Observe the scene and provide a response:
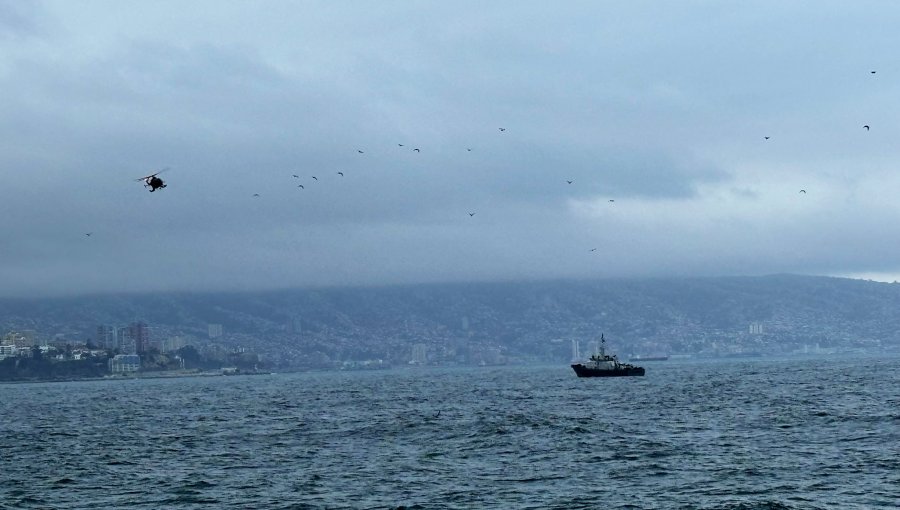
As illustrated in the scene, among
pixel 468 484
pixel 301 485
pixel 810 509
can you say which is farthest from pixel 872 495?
pixel 301 485

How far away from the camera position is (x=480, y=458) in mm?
79938

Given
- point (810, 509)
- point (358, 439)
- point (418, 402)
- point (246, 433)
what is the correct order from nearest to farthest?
1. point (810, 509)
2. point (358, 439)
3. point (246, 433)
4. point (418, 402)

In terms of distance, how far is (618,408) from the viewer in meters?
131

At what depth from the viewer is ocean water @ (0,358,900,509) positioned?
206 ft

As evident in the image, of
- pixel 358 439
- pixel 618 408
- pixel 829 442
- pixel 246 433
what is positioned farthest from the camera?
pixel 618 408

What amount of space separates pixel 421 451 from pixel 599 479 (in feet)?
67.3

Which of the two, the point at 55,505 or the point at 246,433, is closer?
the point at 55,505

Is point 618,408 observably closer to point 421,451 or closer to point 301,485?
point 421,451

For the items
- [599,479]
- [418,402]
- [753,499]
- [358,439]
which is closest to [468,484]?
[599,479]

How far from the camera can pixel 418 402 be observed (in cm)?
15612

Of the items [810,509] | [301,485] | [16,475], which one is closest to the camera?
[810,509]

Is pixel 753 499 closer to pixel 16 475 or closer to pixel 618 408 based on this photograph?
pixel 16 475

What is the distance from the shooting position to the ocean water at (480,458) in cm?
6275

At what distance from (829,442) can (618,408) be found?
4781cm
